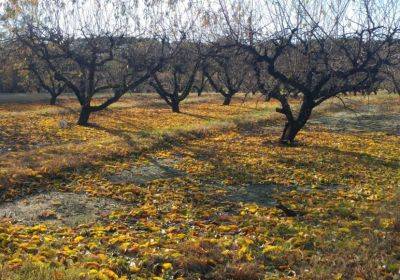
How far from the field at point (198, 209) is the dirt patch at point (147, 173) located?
5cm

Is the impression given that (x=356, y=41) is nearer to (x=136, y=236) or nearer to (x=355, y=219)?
(x=355, y=219)

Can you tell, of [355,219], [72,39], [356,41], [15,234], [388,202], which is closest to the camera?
[15,234]

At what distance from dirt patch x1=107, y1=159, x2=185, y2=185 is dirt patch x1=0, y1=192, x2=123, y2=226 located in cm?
183

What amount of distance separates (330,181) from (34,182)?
751 cm

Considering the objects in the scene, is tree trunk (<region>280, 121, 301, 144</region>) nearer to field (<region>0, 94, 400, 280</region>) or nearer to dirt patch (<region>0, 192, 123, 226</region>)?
field (<region>0, 94, 400, 280</region>)

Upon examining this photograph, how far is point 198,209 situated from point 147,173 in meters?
3.90

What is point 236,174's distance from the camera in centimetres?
1305

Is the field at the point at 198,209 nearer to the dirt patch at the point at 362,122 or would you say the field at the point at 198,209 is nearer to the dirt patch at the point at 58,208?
the dirt patch at the point at 58,208

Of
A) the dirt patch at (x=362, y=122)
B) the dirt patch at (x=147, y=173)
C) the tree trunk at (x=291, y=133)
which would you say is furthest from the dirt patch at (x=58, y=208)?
the dirt patch at (x=362, y=122)

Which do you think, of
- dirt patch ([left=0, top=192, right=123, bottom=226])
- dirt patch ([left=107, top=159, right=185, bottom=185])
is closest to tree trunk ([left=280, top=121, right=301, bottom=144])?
dirt patch ([left=107, top=159, right=185, bottom=185])

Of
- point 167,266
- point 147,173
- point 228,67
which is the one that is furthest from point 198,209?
point 228,67

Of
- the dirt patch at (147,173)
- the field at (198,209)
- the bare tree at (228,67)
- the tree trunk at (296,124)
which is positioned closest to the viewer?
the field at (198,209)

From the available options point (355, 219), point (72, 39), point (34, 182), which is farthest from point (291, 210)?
point (72, 39)

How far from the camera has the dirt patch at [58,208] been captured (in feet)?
28.9
